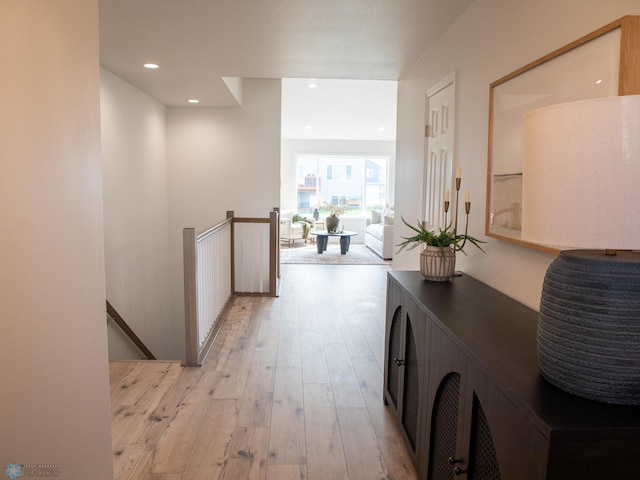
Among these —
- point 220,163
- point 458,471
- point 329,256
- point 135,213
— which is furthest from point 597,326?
point 329,256

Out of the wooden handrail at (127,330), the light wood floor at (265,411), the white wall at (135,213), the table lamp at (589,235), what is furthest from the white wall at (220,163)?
the table lamp at (589,235)

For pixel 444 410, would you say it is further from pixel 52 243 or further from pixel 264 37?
pixel 264 37

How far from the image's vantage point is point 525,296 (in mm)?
1979

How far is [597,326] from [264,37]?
295 cm

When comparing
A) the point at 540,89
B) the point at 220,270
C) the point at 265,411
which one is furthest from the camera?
the point at 220,270

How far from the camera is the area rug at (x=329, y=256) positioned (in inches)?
331

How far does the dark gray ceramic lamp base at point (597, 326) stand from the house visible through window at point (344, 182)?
11.3 m

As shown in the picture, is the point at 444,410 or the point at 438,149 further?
the point at 438,149

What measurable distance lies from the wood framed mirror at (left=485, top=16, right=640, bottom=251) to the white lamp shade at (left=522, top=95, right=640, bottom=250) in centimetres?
65

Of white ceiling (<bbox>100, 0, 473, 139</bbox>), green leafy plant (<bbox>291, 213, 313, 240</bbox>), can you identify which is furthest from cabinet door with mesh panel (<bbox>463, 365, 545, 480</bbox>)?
green leafy plant (<bbox>291, 213, 313, 240</bbox>)

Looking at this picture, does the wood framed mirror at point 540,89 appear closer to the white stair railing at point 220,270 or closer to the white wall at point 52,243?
the white wall at point 52,243

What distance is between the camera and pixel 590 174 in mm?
880

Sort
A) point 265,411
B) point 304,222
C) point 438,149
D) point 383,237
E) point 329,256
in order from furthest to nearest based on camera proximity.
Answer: point 304,222 < point 329,256 < point 383,237 < point 438,149 < point 265,411

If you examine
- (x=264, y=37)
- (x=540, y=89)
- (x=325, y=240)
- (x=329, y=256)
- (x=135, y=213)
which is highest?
(x=264, y=37)
